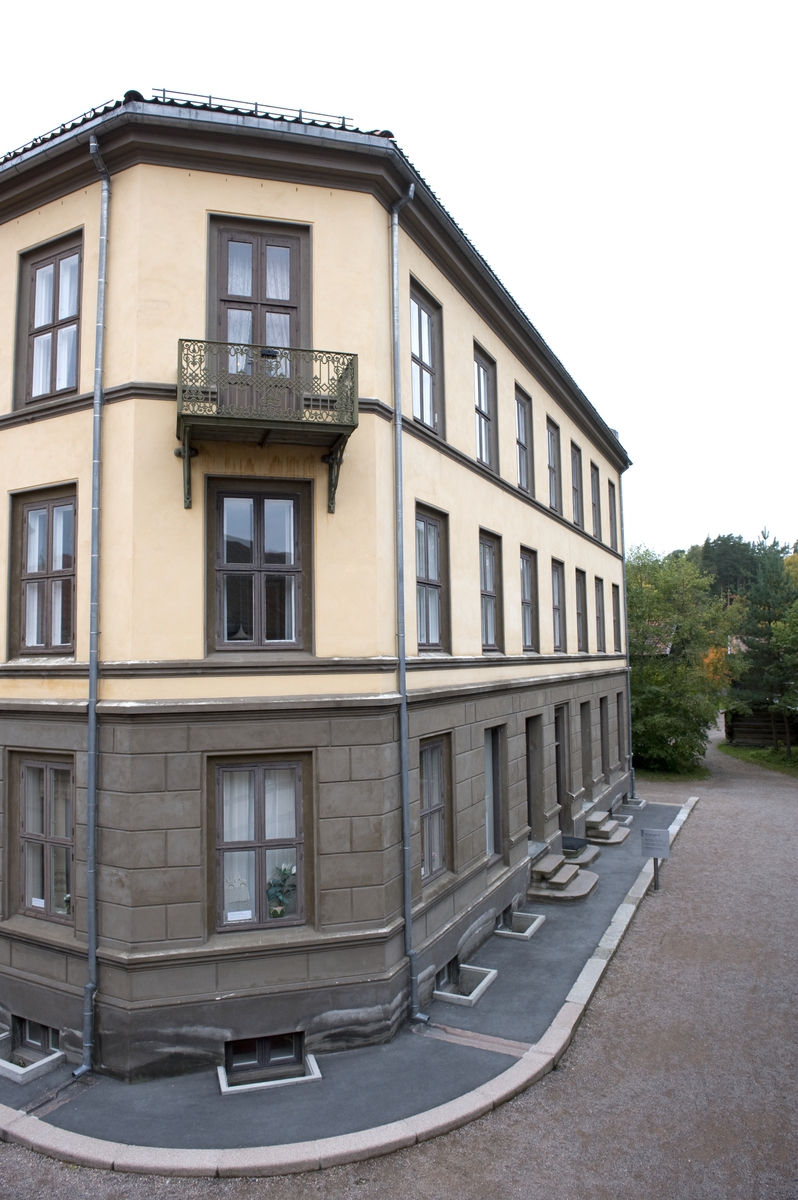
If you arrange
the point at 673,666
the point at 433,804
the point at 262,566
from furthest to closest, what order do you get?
1. the point at 673,666
2. the point at 433,804
3. the point at 262,566

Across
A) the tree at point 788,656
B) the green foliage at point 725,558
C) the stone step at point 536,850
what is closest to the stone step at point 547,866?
the stone step at point 536,850

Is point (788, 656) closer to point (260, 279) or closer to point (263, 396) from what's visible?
point (260, 279)

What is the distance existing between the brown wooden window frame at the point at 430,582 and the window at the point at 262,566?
6.75ft

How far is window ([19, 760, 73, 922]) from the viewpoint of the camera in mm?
9055

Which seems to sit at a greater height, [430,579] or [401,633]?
[430,579]

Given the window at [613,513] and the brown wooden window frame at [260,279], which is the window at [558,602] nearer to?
the window at [613,513]

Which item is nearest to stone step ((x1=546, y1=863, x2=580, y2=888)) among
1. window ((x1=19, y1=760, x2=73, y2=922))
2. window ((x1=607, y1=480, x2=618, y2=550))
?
window ((x1=19, y1=760, x2=73, y2=922))

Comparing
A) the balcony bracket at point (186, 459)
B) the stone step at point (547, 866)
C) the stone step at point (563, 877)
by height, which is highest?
the balcony bracket at point (186, 459)

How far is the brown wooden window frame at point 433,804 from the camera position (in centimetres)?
1042

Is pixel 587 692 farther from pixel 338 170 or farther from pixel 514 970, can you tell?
pixel 338 170

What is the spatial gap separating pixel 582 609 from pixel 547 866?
801cm

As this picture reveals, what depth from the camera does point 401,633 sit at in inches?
378

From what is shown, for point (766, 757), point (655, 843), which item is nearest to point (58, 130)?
point (655, 843)

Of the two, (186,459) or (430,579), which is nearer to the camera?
(186,459)
